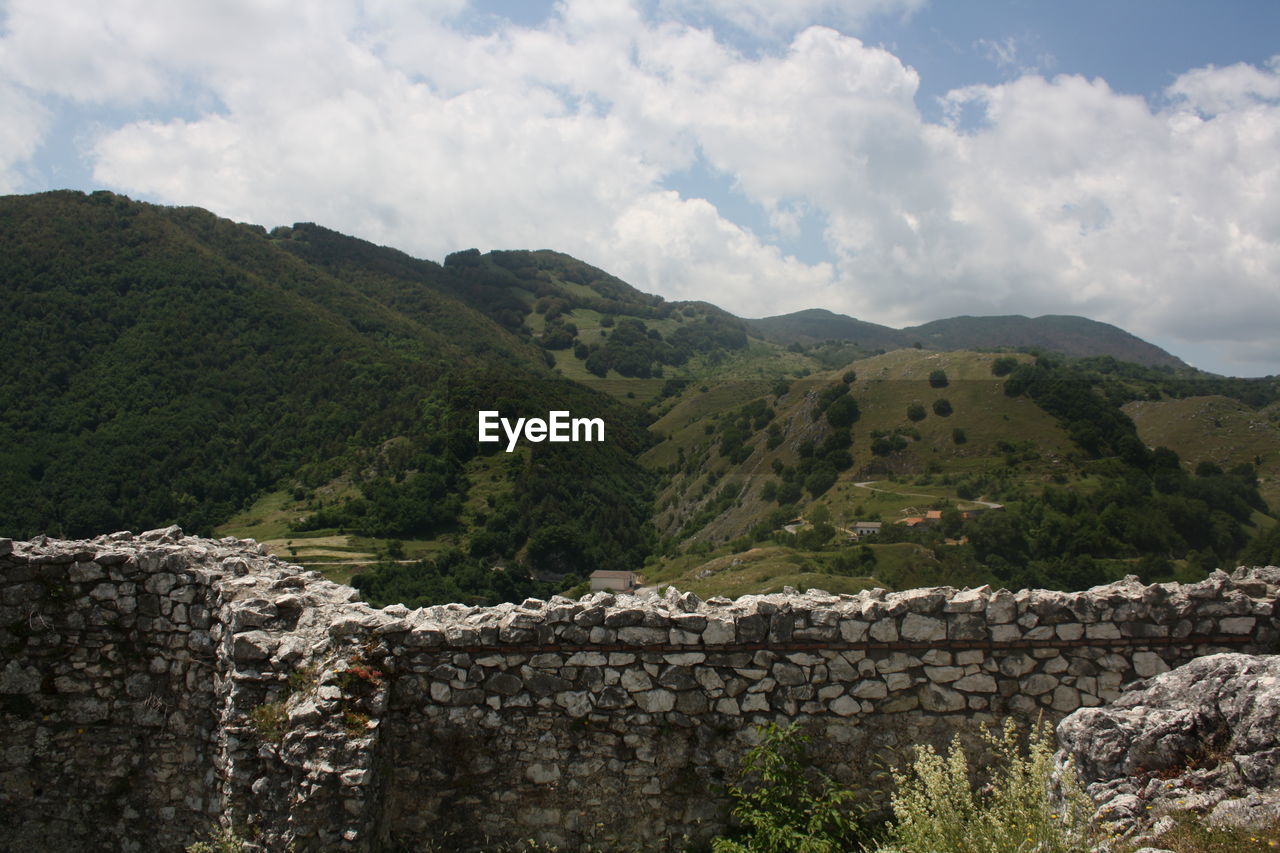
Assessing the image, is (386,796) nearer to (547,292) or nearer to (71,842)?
(71,842)

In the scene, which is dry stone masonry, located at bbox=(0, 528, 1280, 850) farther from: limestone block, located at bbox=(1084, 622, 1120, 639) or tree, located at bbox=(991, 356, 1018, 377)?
tree, located at bbox=(991, 356, 1018, 377)

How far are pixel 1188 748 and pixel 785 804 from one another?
9.72 ft

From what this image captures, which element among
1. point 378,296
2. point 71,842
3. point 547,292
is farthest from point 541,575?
point 547,292

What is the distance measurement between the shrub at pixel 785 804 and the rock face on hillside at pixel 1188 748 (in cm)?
187

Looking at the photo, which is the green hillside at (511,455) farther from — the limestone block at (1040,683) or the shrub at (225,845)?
the shrub at (225,845)

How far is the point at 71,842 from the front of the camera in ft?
22.9

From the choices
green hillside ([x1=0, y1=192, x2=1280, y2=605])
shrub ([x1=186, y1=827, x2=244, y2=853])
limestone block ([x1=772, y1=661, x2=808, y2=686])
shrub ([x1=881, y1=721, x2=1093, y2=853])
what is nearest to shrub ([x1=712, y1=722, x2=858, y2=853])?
limestone block ([x1=772, y1=661, x2=808, y2=686])

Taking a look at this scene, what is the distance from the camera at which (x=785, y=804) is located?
618 cm

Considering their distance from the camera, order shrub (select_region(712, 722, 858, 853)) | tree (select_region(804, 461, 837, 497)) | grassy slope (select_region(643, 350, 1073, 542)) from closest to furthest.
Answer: shrub (select_region(712, 722, 858, 853)), grassy slope (select_region(643, 350, 1073, 542)), tree (select_region(804, 461, 837, 497))

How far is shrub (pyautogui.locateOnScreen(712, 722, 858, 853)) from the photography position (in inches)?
229

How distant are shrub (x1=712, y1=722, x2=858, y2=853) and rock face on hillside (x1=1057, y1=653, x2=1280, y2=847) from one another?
1868 mm

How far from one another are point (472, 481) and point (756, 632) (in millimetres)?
65335

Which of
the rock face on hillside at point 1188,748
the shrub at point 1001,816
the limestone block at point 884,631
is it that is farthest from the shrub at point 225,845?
the rock face on hillside at point 1188,748

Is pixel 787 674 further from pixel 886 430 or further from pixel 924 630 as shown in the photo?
pixel 886 430
